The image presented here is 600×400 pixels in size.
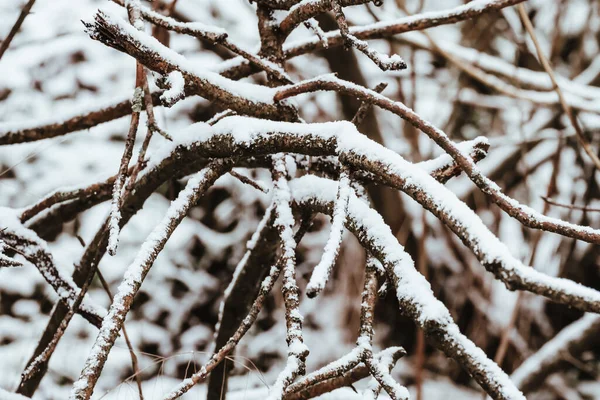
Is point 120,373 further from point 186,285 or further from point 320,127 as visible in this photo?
point 320,127

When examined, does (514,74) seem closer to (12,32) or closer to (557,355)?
(557,355)

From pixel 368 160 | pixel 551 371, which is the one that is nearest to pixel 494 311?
pixel 551 371

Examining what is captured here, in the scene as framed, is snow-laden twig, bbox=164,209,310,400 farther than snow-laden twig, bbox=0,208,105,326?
No

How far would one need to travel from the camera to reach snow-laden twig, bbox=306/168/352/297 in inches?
11.4

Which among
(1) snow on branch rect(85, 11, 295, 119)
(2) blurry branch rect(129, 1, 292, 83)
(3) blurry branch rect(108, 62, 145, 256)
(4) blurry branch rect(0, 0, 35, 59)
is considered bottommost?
(3) blurry branch rect(108, 62, 145, 256)

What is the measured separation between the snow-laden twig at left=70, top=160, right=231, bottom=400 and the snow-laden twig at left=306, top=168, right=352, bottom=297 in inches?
5.7

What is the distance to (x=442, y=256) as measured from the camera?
1.87m

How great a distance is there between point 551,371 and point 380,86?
3.67ft

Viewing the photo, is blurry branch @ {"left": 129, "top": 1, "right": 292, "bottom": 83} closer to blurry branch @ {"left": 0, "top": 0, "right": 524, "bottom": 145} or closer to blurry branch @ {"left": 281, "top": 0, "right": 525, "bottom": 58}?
blurry branch @ {"left": 281, "top": 0, "right": 525, "bottom": 58}

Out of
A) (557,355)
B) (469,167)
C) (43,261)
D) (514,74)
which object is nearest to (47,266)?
(43,261)

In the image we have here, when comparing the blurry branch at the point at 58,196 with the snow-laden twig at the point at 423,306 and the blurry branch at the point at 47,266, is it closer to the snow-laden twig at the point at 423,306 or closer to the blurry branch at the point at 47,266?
the blurry branch at the point at 47,266

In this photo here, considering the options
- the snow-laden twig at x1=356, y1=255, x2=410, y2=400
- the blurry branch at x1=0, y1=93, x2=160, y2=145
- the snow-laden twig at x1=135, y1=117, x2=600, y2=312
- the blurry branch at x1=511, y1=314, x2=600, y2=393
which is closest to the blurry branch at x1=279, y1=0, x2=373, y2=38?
the snow-laden twig at x1=135, y1=117, x2=600, y2=312

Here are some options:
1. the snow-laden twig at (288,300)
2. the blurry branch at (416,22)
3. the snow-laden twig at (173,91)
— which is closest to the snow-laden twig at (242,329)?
the snow-laden twig at (288,300)

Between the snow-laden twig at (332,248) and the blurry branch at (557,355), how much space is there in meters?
1.19
